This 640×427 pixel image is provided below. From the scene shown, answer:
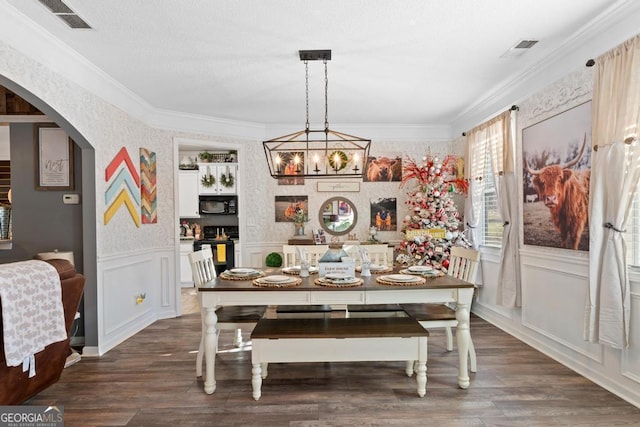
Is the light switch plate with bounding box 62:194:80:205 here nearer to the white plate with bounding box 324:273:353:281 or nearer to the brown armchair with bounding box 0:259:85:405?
the brown armchair with bounding box 0:259:85:405

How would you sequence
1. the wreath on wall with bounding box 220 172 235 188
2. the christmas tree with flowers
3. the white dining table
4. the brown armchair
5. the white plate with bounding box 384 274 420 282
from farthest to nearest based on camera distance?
the wreath on wall with bounding box 220 172 235 188 < the christmas tree with flowers < the white plate with bounding box 384 274 420 282 < the white dining table < the brown armchair

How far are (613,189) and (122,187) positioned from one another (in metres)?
4.53

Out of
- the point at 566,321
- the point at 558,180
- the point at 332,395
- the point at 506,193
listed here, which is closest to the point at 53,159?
the point at 332,395

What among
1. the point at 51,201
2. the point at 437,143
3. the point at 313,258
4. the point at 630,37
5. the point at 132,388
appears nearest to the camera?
the point at 630,37

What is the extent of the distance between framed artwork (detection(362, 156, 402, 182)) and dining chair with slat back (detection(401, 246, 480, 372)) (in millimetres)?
2475

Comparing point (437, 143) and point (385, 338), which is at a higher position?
point (437, 143)

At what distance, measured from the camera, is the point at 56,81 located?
3307 millimetres

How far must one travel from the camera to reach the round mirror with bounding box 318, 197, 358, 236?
6.04m

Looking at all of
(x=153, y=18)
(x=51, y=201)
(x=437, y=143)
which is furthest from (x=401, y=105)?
(x=51, y=201)

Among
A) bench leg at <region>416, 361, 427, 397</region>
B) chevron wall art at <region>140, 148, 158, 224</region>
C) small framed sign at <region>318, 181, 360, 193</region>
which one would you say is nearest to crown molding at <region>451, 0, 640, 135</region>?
small framed sign at <region>318, 181, 360, 193</region>

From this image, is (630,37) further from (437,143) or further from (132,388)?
(132,388)

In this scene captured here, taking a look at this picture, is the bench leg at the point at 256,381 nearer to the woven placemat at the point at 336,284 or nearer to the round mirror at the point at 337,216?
the woven placemat at the point at 336,284

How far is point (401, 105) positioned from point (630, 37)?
8.43 feet

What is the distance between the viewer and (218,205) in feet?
24.7
